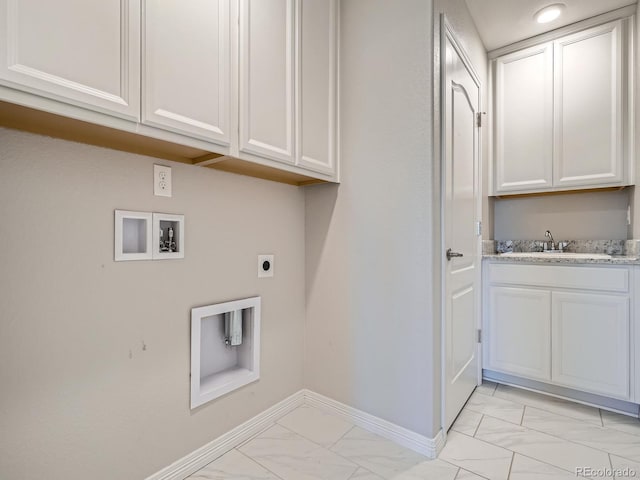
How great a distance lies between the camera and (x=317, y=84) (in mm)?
1718

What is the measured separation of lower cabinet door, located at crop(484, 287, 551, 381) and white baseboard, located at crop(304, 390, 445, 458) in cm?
94

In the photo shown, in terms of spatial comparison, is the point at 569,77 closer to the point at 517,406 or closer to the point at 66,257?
the point at 517,406

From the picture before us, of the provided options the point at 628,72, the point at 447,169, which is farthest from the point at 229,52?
the point at 628,72

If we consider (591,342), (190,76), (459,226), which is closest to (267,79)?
(190,76)

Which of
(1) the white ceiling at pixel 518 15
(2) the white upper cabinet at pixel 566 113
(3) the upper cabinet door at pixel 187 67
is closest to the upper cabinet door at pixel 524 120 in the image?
(2) the white upper cabinet at pixel 566 113

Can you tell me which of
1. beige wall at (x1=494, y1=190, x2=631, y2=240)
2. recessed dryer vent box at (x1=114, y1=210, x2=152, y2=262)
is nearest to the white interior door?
beige wall at (x1=494, y1=190, x2=631, y2=240)

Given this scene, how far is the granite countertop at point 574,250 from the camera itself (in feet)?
6.35

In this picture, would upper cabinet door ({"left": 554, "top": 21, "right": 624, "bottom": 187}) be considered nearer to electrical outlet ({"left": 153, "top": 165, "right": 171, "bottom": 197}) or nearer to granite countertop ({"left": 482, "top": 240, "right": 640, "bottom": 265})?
granite countertop ({"left": 482, "top": 240, "right": 640, "bottom": 265})

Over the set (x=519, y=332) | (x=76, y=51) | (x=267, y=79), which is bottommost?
(x=519, y=332)

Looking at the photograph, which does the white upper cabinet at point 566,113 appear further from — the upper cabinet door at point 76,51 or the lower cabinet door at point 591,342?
the upper cabinet door at point 76,51

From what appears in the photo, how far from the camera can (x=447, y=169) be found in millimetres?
1659

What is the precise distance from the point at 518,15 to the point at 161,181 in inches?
96.7

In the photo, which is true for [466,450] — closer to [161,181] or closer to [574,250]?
[574,250]

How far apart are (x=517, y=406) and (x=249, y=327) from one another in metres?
1.73
